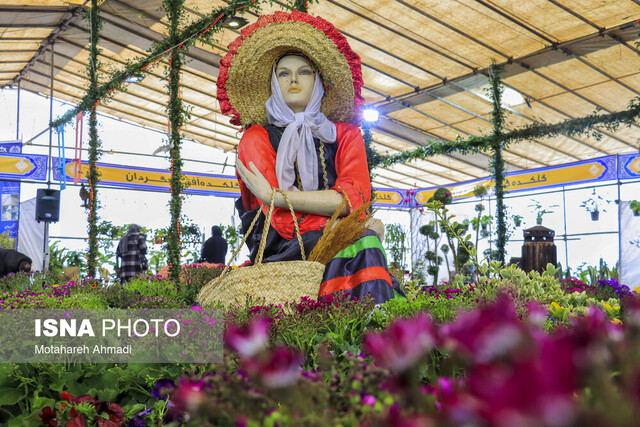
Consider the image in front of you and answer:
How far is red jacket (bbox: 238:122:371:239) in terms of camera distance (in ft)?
→ 7.84

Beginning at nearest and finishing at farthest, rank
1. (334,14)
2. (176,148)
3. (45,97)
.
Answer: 1. (176,148)
2. (334,14)
3. (45,97)

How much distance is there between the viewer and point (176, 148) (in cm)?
550

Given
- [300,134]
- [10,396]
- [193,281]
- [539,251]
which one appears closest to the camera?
[10,396]

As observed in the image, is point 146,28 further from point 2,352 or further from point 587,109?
point 2,352

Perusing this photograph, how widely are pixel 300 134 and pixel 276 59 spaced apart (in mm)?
502

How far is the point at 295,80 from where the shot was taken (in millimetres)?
2646

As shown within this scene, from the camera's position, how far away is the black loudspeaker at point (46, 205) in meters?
9.27

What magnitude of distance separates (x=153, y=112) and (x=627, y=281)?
44.9ft

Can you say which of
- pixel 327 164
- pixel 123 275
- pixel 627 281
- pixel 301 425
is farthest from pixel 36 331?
pixel 627 281

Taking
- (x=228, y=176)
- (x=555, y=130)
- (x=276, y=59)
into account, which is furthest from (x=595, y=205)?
(x=276, y=59)

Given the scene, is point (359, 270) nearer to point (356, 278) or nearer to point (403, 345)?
point (356, 278)

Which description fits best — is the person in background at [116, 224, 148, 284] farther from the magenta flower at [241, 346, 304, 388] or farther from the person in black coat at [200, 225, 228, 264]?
the magenta flower at [241, 346, 304, 388]

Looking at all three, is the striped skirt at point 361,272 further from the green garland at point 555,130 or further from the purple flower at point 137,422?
the green garland at point 555,130

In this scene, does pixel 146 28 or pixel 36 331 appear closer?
pixel 36 331
